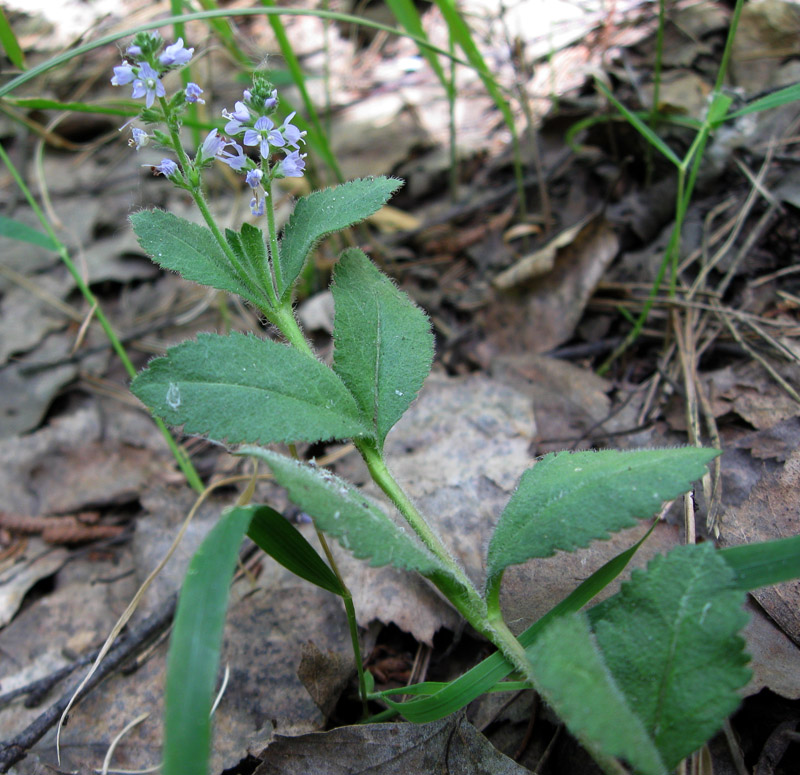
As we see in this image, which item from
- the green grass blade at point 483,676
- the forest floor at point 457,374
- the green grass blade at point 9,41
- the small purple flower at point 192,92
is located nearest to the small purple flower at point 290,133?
the small purple flower at point 192,92

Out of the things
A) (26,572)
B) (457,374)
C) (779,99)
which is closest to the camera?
(779,99)

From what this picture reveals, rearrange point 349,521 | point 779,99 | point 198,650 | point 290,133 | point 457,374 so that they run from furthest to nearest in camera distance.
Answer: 1. point 457,374
2. point 779,99
3. point 290,133
4. point 349,521
5. point 198,650

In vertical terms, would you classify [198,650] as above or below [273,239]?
below

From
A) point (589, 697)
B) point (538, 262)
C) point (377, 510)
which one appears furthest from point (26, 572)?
point (538, 262)

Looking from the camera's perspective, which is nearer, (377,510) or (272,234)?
(377,510)

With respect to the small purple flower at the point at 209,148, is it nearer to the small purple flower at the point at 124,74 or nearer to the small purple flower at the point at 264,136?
the small purple flower at the point at 264,136

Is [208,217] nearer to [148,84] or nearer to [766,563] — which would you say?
[148,84]
